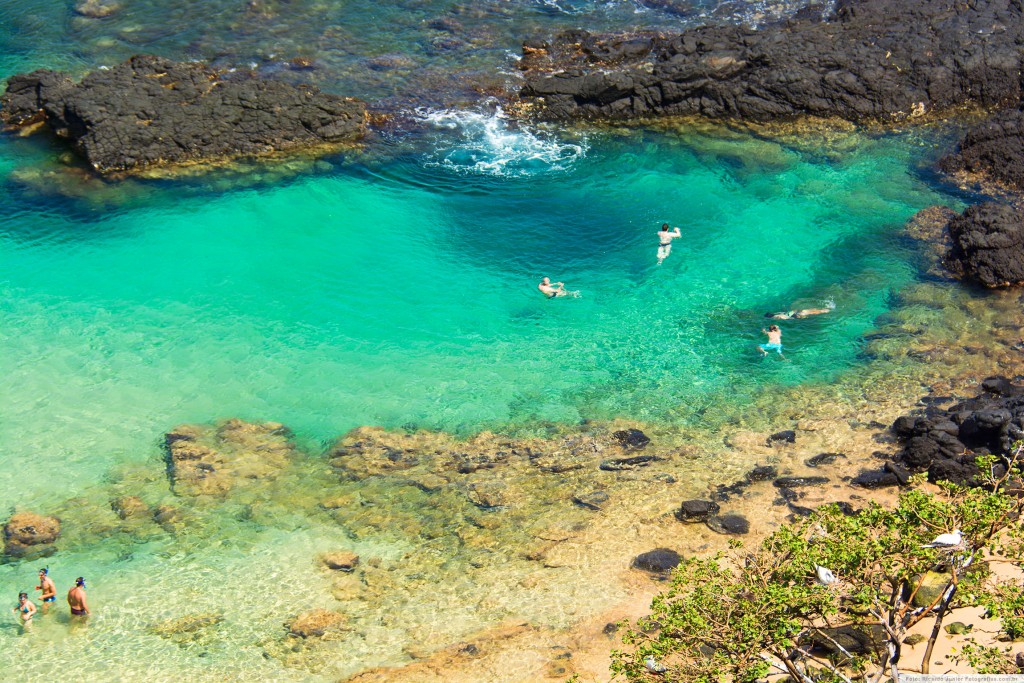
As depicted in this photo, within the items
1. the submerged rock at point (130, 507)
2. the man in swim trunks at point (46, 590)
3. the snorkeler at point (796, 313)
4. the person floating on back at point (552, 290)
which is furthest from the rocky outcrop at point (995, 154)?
the man in swim trunks at point (46, 590)

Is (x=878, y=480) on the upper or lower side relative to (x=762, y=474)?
upper

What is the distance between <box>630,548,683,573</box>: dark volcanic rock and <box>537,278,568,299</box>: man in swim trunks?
12.3m

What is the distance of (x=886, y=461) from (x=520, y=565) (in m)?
10.1

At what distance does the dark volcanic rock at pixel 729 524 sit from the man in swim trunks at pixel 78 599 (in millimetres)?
14741

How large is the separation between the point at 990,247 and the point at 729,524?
51.1ft

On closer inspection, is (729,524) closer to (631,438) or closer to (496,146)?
(631,438)

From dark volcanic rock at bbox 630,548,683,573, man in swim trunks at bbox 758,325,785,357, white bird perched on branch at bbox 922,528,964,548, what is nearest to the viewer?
white bird perched on branch at bbox 922,528,964,548

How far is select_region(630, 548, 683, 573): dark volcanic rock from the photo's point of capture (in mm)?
22562

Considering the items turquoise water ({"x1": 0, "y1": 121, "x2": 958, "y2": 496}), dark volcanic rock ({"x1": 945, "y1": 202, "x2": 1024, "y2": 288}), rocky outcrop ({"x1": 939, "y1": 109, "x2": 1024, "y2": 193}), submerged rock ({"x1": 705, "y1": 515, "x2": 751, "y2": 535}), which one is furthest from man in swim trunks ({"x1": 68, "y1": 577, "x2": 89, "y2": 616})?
rocky outcrop ({"x1": 939, "y1": 109, "x2": 1024, "y2": 193})

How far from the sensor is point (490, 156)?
132 ft

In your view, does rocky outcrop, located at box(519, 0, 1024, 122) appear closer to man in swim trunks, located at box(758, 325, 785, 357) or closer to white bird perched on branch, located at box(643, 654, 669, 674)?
man in swim trunks, located at box(758, 325, 785, 357)

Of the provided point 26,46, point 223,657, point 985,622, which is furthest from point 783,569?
point 26,46

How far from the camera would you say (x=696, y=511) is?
2370 centimetres

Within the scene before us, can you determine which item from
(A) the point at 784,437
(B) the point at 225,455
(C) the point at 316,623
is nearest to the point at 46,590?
(B) the point at 225,455
